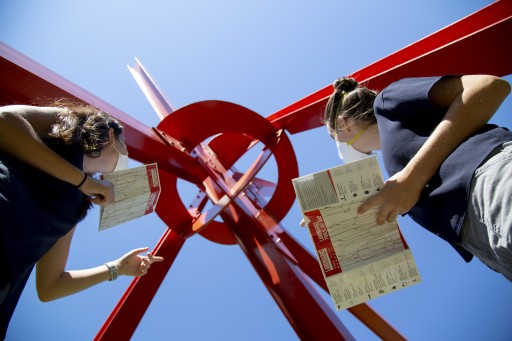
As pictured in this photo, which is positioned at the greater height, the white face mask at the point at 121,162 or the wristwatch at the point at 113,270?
the white face mask at the point at 121,162

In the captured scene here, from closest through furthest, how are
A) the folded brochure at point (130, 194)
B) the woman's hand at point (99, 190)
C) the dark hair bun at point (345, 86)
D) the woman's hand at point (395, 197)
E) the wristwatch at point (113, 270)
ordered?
the woman's hand at point (395, 197) → the woman's hand at point (99, 190) → the folded brochure at point (130, 194) → the dark hair bun at point (345, 86) → the wristwatch at point (113, 270)

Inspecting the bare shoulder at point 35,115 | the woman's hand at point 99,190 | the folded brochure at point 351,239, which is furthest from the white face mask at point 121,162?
the folded brochure at point 351,239

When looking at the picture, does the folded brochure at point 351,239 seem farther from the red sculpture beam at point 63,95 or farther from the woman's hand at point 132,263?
the red sculpture beam at point 63,95

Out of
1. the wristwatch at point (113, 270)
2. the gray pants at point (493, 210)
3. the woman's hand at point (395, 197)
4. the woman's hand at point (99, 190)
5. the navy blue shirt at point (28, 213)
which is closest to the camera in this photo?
the gray pants at point (493, 210)

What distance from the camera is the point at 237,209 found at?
4383 mm

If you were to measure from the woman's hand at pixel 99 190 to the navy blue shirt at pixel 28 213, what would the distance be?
Result: 0.27ft

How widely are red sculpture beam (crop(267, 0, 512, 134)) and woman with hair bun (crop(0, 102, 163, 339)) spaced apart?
2235 millimetres

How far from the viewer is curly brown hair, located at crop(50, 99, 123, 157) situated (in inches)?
71.6

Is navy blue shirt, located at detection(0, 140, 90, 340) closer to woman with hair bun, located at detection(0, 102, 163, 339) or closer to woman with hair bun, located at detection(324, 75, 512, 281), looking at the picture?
woman with hair bun, located at detection(0, 102, 163, 339)

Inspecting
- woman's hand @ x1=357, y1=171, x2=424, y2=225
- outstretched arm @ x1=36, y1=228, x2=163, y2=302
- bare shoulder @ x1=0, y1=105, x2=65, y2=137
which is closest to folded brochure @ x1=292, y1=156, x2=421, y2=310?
woman's hand @ x1=357, y1=171, x2=424, y2=225

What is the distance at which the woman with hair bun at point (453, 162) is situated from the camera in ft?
3.88

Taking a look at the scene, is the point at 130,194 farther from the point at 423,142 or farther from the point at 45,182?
the point at 423,142

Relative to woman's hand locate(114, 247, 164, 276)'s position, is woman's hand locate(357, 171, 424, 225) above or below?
above

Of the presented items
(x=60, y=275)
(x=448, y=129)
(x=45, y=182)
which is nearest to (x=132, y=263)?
(x=60, y=275)
